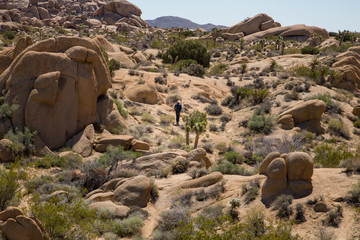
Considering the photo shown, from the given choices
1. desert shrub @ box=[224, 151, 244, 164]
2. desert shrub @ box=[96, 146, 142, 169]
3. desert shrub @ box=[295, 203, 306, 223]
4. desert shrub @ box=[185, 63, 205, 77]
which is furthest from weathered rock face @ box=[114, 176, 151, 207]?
desert shrub @ box=[185, 63, 205, 77]

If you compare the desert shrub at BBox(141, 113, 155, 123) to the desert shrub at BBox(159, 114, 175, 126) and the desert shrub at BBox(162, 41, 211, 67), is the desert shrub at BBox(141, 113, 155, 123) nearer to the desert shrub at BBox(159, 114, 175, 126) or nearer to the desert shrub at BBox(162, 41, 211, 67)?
the desert shrub at BBox(159, 114, 175, 126)

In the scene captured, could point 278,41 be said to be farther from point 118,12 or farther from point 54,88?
point 118,12

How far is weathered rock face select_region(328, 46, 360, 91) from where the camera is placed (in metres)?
29.1

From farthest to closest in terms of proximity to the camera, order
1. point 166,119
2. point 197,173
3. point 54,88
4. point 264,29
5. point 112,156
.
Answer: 1. point 264,29
2. point 166,119
3. point 54,88
4. point 112,156
5. point 197,173

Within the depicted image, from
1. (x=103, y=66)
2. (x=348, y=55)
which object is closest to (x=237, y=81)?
(x=348, y=55)

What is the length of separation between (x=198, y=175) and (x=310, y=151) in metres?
9.80

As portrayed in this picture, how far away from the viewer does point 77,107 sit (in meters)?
15.1

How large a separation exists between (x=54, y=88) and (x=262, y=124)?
534 inches

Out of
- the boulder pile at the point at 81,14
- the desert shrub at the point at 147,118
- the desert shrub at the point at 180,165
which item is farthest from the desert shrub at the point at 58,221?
the boulder pile at the point at 81,14

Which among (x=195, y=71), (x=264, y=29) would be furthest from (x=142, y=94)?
(x=264, y=29)

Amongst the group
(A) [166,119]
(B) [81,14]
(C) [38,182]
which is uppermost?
(B) [81,14]

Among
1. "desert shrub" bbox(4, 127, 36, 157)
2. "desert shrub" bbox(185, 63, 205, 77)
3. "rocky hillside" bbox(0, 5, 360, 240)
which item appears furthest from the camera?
"desert shrub" bbox(185, 63, 205, 77)

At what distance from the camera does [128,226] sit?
8000mm

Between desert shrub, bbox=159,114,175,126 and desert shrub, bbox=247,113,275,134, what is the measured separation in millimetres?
5608
